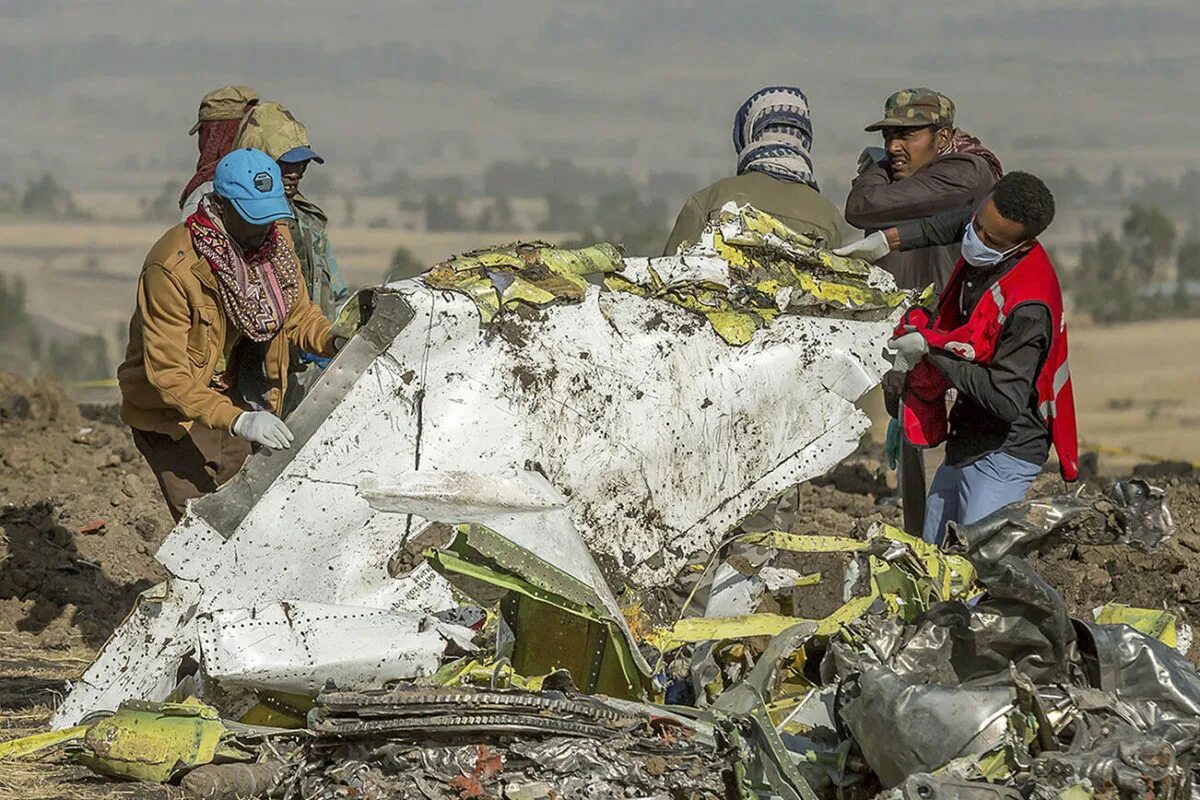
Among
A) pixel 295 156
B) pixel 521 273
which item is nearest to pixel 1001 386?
pixel 521 273

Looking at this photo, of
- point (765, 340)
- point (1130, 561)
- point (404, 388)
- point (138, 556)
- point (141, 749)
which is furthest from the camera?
point (138, 556)

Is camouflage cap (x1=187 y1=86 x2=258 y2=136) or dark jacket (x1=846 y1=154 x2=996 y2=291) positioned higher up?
camouflage cap (x1=187 y1=86 x2=258 y2=136)

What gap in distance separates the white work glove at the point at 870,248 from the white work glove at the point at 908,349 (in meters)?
0.54

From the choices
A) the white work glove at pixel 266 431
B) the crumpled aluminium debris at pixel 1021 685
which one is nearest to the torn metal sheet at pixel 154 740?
the white work glove at pixel 266 431

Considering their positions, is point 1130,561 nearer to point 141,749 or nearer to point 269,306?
point 269,306

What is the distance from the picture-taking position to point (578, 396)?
5.49 metres

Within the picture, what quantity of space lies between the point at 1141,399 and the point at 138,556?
15715 millimetres

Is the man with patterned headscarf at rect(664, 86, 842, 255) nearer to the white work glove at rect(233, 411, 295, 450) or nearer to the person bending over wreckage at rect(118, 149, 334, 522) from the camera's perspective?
the person bending over wreckage at rect(118, 149, 334, 522)

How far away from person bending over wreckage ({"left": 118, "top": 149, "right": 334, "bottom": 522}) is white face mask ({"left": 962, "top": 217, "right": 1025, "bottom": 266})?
7.60 ft

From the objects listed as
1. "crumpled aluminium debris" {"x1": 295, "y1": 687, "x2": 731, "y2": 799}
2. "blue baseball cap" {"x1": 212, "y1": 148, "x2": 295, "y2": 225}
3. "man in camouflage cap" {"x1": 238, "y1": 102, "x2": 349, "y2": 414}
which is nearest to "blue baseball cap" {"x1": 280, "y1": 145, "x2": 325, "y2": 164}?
"man in camouflage cap" {"x1": 238, "y1": 102, "x2": 349, "y2": 414}

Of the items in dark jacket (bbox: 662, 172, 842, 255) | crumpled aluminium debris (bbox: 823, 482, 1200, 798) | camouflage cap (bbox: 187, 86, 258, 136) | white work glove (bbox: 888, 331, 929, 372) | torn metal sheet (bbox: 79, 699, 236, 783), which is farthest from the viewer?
camouflage cap (bbox: 187, 86, 258, 136)

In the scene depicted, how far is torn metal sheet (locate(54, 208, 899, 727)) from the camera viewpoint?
5.14 meters

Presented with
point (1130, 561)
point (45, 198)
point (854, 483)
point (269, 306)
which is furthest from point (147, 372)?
point (45, 198)

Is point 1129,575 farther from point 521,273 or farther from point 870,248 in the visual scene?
point 521,273
